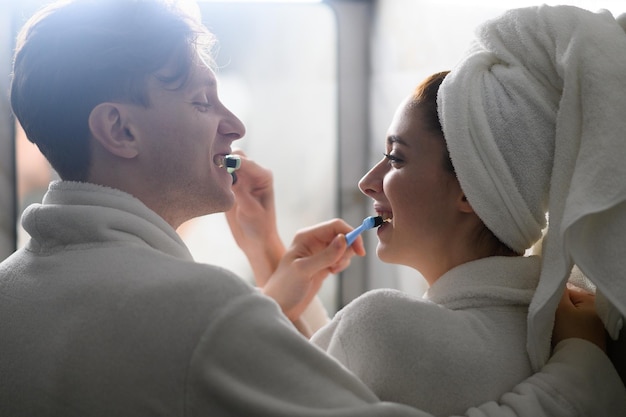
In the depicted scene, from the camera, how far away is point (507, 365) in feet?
3.05

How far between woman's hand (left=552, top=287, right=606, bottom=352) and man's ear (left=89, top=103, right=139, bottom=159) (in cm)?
65

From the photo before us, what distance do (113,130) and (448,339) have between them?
0.56m

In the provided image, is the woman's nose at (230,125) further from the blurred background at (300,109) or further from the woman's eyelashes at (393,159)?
the blurred background at (300,109)

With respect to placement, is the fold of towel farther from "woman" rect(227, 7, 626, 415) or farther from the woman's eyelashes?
the woman's eyelashes

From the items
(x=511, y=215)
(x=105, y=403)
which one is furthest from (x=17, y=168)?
(x=511, y=215)

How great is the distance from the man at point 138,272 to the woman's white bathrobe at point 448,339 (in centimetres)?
4

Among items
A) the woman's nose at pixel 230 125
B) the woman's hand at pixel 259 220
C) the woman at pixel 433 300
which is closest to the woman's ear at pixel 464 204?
the woman at pixel 433 300

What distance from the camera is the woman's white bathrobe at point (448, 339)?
35.4 inches

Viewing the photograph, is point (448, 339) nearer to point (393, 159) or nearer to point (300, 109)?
point (393, 159)

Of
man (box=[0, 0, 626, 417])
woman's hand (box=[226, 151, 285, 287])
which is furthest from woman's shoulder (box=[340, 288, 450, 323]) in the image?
woman's hand (box=[226, 151, 285, 287])

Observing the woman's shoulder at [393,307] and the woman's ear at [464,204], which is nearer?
the woman's shoulder at [393,307]

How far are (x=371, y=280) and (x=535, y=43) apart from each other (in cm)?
115

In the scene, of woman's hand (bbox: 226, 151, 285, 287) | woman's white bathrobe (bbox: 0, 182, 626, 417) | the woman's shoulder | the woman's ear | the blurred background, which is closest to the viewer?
woman's white bathrobe (bbox: 0, 182, 626, 417)

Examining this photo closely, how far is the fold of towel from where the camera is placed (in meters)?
0.86
